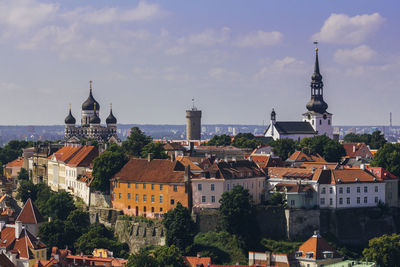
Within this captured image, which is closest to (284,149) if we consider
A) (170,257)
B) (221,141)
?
(221,141)

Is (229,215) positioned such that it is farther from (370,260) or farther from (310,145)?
(310,145)

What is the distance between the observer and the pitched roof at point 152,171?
4210 inches

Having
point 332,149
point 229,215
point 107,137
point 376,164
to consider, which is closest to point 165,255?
point 229,215

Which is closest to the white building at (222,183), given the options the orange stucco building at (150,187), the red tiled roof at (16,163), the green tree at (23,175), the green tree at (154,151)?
the orange stucco building at (150,187)

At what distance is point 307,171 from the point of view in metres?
110

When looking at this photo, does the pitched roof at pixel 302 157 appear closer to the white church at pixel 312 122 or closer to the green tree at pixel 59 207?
the green tree at pixel 59 207

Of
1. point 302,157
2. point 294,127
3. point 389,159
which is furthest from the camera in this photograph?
point 294,127

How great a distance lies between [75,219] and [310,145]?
42581 millimetres

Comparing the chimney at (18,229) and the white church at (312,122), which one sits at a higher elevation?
the white church at (312,122)

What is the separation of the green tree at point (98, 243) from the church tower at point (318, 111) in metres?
89.8

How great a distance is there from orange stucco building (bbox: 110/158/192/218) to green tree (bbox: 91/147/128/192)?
4.51 feet

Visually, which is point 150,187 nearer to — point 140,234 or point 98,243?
point 140,234

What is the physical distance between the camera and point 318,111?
192 m

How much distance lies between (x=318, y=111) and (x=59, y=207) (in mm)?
88041
